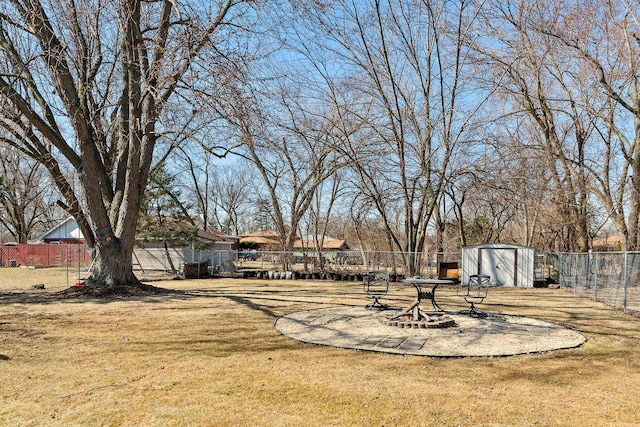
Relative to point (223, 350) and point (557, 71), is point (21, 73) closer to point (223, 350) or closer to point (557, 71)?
point (223, 350)

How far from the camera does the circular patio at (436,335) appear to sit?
Answer: 25.8ft

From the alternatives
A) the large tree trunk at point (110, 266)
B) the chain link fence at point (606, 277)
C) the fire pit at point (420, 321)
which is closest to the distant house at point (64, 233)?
the large tree trunk at point (110, 266)

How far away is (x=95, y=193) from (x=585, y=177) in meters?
23.0

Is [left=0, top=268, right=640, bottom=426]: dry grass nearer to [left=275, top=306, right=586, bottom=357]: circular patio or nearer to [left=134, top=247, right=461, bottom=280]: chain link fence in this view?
[left=275, top=306, right=586, bottom=357]: circular patio

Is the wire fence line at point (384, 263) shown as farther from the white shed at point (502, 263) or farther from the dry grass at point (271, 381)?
the dry grass at point (271, 381)

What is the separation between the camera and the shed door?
79.0 feet

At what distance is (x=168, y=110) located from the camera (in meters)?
12.1

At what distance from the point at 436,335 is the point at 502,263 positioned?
1673cm

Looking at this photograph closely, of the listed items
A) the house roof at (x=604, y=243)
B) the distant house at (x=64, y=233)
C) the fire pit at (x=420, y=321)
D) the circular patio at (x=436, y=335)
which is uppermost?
the distant house at (x=64, y=233)

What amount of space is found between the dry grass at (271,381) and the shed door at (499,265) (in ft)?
46.5

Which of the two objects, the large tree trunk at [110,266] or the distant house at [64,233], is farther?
the distant house at [64,233]

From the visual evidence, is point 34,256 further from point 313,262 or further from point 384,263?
point 384,263

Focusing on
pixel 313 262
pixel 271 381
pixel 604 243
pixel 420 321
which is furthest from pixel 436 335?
pixel 604 243

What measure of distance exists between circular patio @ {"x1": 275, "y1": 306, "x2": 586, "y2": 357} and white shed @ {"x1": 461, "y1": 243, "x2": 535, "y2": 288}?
1307cm
